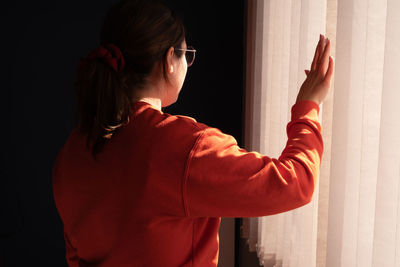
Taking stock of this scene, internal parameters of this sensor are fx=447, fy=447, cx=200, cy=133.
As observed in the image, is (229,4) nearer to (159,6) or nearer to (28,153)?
(28,153)

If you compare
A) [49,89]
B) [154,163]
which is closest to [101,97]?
[154,163]

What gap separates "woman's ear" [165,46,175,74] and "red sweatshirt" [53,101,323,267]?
11cm

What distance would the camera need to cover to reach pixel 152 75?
940mm

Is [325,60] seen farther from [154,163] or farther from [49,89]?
[49,89]

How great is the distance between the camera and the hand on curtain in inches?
36.9

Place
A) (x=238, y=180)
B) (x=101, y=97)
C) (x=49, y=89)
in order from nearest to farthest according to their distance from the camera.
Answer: (x=238, y=180) < (x=101, y=97) < (x=49, y=89)

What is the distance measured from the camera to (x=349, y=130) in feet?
3.15

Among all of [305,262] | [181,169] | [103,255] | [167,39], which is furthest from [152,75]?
[305,262]

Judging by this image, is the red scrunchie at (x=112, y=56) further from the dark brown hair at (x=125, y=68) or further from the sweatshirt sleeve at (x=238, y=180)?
the sweatshirt sleeve at (x=238, y=180)

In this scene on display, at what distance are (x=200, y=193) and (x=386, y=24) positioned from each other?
440 millimetres

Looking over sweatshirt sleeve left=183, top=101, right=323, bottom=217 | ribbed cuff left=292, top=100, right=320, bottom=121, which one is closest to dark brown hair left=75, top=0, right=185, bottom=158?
sweatshirt sleeve left=183, top=101, right=323, bottom=217

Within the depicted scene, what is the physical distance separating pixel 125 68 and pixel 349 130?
1.62ft

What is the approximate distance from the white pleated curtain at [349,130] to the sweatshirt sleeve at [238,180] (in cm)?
14

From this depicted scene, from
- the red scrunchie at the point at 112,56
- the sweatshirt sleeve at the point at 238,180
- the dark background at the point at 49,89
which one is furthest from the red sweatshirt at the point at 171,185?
the dark background at the point at 49,89
